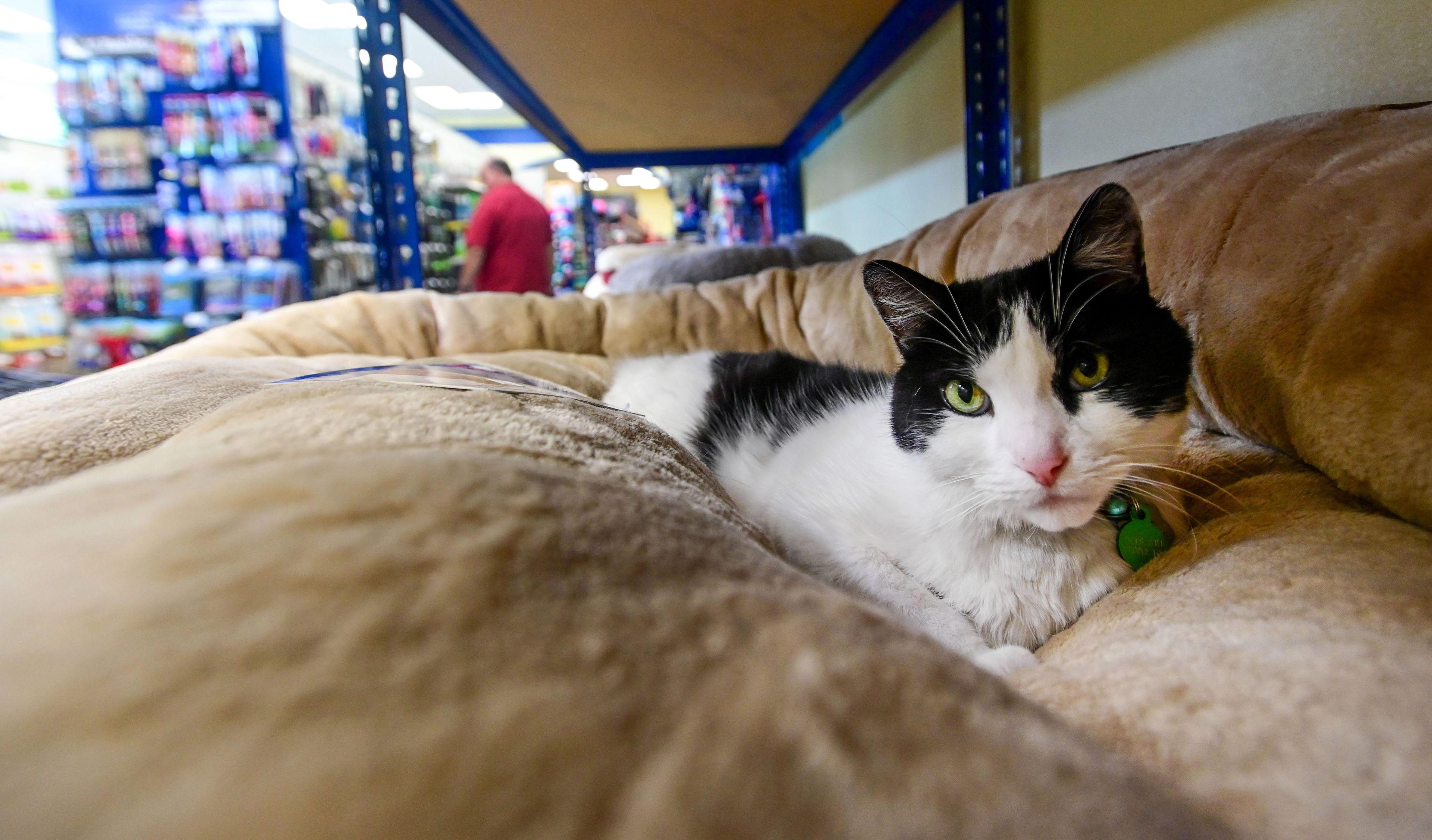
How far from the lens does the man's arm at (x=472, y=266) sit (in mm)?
3941

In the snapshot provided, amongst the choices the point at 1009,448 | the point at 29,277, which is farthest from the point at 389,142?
the point at 29,277

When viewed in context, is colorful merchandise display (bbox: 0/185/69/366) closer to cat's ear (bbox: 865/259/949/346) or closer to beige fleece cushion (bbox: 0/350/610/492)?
beige fleece cushion (bbox: 0/350/610/492)

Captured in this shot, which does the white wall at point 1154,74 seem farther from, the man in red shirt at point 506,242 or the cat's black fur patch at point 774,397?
the man in red shirt at point 506,242

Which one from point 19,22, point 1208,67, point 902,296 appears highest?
point 19,22

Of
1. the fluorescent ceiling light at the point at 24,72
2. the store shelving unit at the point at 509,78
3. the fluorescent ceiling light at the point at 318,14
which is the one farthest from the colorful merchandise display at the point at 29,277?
the store shelving unit at the point at 509,78

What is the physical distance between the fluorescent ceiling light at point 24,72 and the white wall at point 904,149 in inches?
174

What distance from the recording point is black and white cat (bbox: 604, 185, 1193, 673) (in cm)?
64

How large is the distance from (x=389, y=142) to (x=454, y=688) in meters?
2.23

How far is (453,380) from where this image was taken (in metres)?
0.67

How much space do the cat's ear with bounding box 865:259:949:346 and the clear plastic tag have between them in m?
0.34

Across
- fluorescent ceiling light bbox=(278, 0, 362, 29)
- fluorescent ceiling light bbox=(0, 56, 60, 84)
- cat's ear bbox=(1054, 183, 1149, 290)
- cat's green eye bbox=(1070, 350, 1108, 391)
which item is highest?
fluorescent ceiling light bbox=(278, 0, 362, 29)

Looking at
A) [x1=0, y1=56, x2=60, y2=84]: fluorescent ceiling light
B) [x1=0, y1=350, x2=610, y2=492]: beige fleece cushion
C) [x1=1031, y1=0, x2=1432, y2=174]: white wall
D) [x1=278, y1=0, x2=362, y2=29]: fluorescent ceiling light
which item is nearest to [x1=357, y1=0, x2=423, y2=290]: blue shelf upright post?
[x1=0, y1=350, x2=610, y2=492]: beige fleece cushion

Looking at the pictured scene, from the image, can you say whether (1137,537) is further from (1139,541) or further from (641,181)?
(641,181)

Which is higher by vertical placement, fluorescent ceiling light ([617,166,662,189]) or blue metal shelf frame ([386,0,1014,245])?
fluorescent ceiling light ([617,166,662,189])
